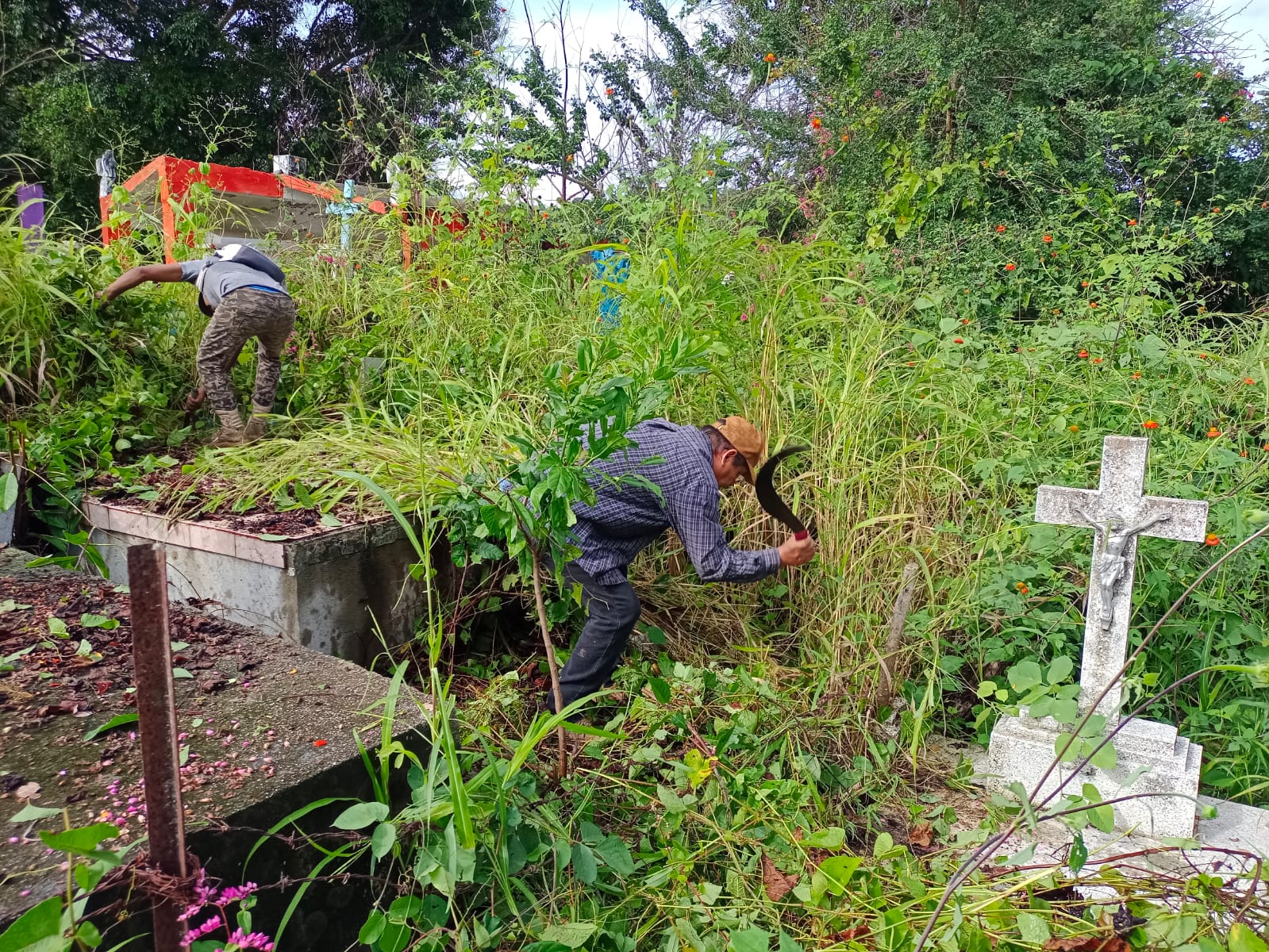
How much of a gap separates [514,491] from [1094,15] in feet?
31.6

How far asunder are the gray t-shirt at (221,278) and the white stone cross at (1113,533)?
356 centimetres

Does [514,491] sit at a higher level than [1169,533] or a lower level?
higher

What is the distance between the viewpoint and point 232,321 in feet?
12.1

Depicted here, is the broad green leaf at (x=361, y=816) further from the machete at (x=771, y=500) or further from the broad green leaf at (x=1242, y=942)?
the machete at (x=771, y=500)

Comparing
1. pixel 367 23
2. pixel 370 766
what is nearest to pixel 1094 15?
pixel 370 766

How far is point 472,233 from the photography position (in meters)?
4.80

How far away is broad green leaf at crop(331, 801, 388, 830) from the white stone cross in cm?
214

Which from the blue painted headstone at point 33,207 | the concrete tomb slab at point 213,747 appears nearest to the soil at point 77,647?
the concrete tomb slab at point 213,747

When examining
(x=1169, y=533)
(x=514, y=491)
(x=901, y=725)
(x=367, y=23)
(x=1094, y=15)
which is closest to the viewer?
(x=514, y=491)

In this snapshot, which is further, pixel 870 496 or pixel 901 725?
pixel 870 496

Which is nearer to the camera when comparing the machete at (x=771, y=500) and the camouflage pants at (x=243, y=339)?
the machete at (x=771, y=500)

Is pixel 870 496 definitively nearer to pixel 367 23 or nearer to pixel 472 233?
pixel 472 233

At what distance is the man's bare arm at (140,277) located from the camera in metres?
3.69

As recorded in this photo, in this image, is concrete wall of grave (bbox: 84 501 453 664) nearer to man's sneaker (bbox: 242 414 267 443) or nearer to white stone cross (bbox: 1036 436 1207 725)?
man's sneaker (bbox: 242 414 267 443)
